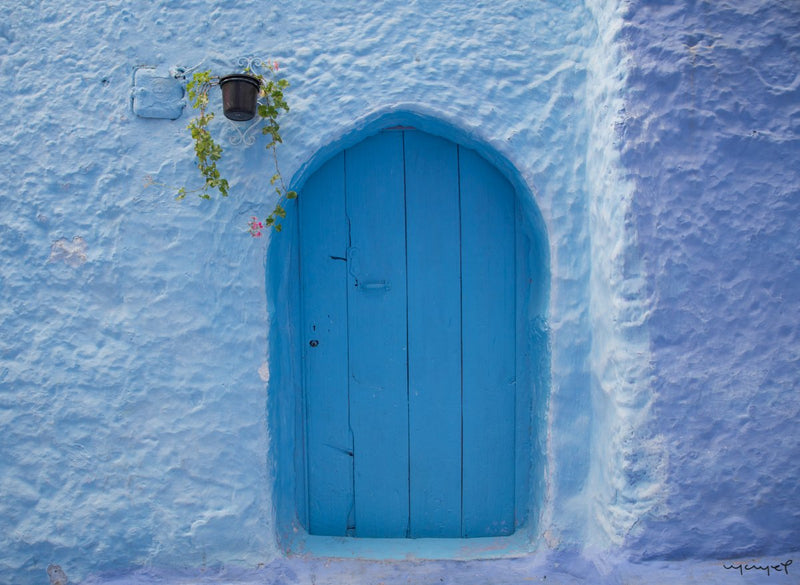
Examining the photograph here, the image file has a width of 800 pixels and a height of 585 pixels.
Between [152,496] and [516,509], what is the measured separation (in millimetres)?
1386

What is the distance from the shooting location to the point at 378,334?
6.95ft

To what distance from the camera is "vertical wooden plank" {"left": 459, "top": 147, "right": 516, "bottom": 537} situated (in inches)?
83.0

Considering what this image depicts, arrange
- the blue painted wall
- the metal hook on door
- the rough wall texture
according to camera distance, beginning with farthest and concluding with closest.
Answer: the metal hook on door
the blue painted wall
the rough wall texture

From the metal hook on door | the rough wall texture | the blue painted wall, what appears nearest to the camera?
the rough wall texture

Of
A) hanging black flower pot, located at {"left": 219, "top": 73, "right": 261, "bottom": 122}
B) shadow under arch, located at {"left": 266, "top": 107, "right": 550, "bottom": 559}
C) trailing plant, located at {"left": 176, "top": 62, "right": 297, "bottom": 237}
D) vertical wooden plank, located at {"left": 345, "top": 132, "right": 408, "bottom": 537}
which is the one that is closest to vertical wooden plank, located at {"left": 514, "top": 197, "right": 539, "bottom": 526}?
shadow under arch, located at {"left": 266, "top": 107, "right": 550, "bottom": 559}

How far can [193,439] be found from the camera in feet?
6.35

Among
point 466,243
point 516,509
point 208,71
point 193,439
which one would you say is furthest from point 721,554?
point 208,71

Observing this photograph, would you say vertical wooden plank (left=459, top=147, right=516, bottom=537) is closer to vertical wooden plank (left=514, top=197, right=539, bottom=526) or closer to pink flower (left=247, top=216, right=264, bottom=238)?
vertical wooden plank (left=514, top=197, right=539, bottom=526)

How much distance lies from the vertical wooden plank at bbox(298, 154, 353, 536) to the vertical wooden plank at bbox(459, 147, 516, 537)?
48 cm

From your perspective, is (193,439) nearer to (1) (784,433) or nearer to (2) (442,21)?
(2) (442,21)
